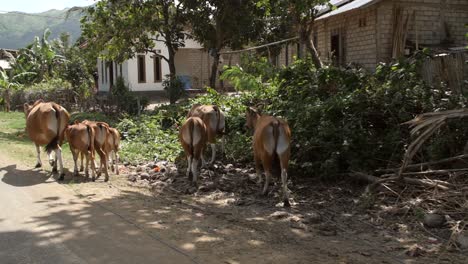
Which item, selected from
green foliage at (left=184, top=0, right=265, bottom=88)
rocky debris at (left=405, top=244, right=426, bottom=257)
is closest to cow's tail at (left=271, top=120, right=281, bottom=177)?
rocky debris at (left=405, top=244, right=426, bottom=257)

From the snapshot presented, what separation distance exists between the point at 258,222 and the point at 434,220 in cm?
225

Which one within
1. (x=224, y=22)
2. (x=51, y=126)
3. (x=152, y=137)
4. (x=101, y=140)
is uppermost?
(x=224, y=22)

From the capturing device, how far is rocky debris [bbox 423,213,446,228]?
248 inches

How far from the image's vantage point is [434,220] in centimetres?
632

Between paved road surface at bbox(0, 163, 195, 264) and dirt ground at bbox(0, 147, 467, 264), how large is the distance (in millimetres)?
214

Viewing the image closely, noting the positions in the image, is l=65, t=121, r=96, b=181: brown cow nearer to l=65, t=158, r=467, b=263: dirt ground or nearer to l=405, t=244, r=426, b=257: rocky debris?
l=65, t=158, r=467, b=263: dirt ground

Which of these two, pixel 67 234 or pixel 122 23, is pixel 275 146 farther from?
pixel 122 23

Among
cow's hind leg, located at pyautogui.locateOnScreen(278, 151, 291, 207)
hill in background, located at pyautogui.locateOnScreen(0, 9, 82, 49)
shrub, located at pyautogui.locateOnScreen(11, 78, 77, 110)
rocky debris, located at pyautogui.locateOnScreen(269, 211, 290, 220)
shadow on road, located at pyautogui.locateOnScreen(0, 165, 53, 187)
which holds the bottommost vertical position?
rocky debris, located at pyautogui.locateOnScreen(269, 211, 290, 220)

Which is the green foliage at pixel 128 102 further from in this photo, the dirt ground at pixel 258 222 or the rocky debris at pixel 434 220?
the rocky debris at pixel 434 220

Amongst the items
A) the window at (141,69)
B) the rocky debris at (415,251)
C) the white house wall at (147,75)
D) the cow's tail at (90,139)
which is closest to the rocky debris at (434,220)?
the rocky debris at (415,251)

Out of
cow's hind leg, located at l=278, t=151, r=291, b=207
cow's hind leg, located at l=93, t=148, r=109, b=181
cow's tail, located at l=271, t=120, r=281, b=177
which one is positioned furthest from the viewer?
cow's hind leg, located at l=93, t=148, r=109, b=181

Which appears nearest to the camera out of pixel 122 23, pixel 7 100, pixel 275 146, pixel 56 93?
pixel 275 146

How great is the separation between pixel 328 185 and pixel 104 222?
13.6ft

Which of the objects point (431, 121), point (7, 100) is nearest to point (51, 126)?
point (431, 121)
